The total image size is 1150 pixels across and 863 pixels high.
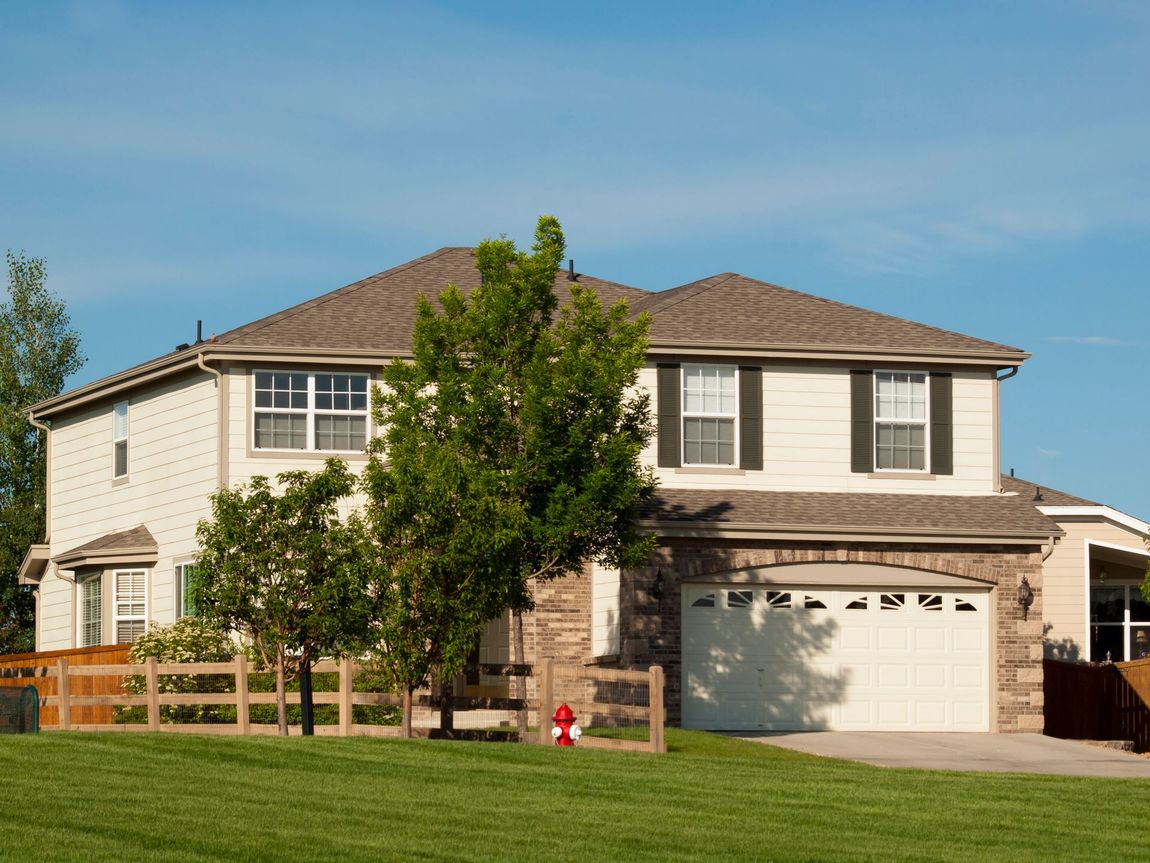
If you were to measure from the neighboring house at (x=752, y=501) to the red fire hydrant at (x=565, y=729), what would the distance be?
5.08 m

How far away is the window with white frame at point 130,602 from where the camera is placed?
33.1 meters

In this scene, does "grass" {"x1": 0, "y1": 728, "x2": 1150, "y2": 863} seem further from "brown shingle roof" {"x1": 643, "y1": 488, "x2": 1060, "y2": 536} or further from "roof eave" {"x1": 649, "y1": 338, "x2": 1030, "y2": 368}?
"roof eave" {"x1": 649, "y1": 338, "x2": 1030, "y2": 368}

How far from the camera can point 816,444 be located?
3108cm

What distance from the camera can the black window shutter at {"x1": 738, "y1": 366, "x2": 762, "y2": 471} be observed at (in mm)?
30844

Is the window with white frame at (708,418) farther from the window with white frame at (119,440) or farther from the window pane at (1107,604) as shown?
the window pane at (1107,604)

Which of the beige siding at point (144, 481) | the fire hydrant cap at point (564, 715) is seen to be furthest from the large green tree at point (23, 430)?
the fire hydrant cap at point (564, 715)

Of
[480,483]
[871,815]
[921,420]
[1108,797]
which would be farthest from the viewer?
[921,420]

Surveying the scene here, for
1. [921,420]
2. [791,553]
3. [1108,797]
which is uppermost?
[921,420]

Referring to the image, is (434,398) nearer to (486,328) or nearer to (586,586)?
(486,328)

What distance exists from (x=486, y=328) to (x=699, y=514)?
530 centimetres

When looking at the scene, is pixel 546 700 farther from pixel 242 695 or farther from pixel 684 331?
pixel 684 331

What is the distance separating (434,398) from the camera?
2586 centimetres

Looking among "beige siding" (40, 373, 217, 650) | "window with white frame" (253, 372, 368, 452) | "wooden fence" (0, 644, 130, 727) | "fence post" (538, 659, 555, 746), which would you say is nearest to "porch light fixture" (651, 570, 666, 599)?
"fence post" (538, 659, 555, 746)

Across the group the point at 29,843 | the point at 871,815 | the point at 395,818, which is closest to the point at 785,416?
the point at 871,815
